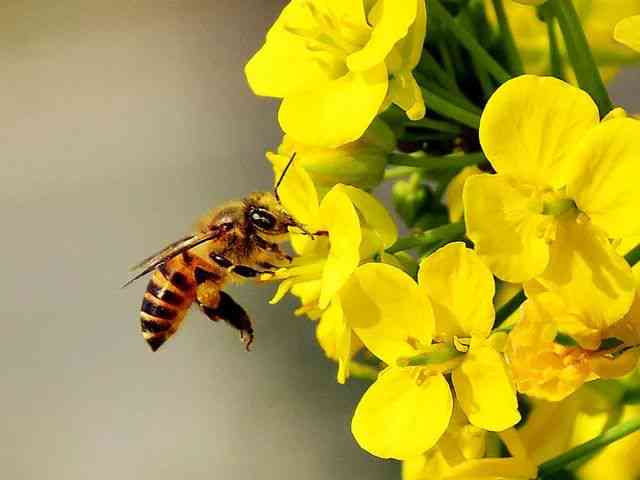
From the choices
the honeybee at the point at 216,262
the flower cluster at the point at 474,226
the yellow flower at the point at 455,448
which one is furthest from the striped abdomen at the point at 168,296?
the yellow flower at the point at 455,448

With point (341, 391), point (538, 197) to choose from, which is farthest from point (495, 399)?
point (341, 391)

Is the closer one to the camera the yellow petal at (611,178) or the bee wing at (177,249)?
the yellow petal at (611,178)

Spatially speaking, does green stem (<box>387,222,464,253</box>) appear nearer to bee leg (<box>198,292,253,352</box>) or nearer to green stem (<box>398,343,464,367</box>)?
green stem (<box>398,343,464,367</box>)

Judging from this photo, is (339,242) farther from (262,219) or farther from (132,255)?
(132,255)

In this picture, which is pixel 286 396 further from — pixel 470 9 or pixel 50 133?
pixel 470 9

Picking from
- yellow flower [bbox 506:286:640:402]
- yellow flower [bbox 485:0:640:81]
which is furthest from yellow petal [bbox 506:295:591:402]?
yellow flower [bbox 485:0:640:81]

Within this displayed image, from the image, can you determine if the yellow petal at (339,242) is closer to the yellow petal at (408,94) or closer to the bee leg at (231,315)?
the yellow petal at (408,94)
